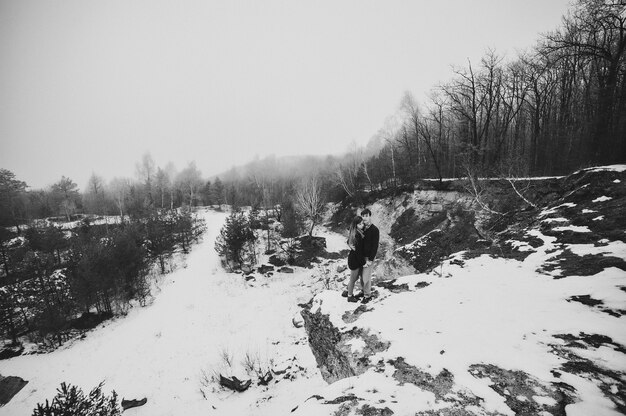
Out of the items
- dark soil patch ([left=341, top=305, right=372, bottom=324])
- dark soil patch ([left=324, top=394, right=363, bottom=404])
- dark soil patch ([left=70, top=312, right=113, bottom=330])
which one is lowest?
dark soil patch ([left=70, top=312, right=113, bottom=330])

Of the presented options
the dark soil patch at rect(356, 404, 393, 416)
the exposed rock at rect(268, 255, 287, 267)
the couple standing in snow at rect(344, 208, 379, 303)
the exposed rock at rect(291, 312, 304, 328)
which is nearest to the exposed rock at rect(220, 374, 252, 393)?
the exposed rock at rect(291, 312, 304, 328)

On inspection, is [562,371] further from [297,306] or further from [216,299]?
[216,299]

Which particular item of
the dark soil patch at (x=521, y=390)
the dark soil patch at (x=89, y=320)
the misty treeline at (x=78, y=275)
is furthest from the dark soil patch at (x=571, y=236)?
the dark soil patch at (x=89, y=320)

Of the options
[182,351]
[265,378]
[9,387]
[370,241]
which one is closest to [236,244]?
[182,351]

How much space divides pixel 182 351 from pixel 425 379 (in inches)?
565

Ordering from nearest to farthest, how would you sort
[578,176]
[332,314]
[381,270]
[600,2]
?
[332,314] → [578,176] → [600,2] → [381,270]

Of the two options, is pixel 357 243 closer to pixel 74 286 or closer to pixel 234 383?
pixel 234 383

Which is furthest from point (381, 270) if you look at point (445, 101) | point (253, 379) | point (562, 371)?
point (445, 101)

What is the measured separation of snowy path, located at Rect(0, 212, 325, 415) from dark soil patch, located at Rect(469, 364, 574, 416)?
7.28 meters

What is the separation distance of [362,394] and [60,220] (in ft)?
200

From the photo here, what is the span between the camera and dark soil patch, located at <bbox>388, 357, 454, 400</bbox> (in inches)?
117

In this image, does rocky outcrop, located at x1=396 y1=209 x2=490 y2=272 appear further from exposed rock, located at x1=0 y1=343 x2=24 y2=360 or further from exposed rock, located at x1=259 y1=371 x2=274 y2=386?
exposed rock, located at x1=0 y1=343 x2=24 y2=360

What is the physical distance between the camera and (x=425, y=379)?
319 centimetres

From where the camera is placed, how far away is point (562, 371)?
2.92 m
